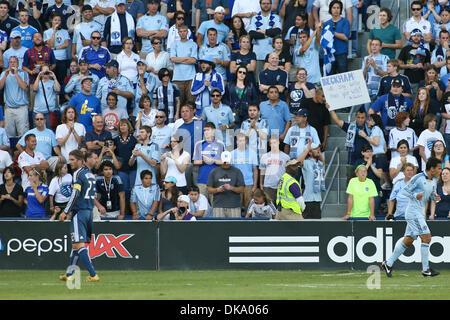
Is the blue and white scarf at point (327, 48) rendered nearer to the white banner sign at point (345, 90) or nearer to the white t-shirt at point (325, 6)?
the white t-shirt at point (325, 6)

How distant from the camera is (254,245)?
18.7m

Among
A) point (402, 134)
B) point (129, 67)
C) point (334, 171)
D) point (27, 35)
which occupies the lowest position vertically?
point (334, 171)

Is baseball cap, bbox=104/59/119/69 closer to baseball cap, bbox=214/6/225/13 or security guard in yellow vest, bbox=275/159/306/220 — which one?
baseball cap, bbox=214/6/225/13

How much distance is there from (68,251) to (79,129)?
11.5 ft

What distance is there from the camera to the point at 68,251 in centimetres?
1902

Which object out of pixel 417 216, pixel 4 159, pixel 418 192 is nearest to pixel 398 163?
pixel 418 192

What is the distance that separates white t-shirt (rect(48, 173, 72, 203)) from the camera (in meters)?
20.3

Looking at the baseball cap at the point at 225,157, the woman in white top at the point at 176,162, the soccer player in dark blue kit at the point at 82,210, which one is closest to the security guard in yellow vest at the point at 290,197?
the baseball cap at the point at 225,157

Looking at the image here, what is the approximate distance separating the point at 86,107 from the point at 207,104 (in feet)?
9.26

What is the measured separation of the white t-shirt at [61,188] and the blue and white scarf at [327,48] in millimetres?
6809

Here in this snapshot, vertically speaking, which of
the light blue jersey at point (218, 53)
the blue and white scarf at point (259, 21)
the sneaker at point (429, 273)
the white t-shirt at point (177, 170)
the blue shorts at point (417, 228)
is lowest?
the sneaker at point (429, 273)

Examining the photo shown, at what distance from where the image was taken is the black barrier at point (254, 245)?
18.6 meters

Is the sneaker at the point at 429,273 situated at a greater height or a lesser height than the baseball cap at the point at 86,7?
lesser

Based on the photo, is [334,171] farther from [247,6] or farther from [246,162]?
[247,6]
